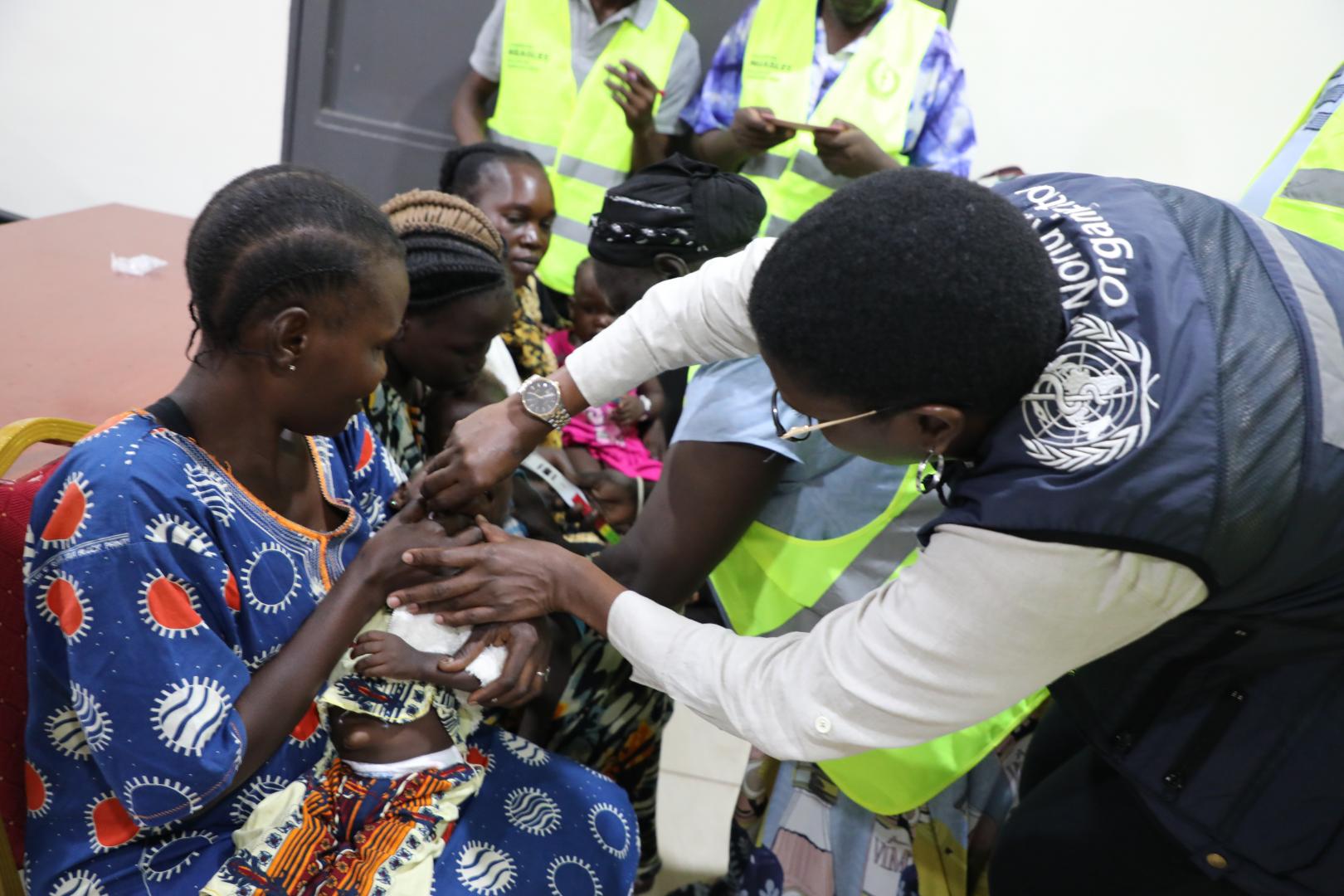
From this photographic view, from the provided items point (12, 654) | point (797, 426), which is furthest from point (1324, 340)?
point (12, 654)

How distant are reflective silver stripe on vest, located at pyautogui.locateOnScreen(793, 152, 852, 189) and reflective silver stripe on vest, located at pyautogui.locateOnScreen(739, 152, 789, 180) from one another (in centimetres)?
5

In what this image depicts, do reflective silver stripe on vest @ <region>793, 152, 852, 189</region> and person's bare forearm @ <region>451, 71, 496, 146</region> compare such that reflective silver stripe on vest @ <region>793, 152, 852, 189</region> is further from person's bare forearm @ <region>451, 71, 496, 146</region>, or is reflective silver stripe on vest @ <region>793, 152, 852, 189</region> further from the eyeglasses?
the eyeglasses

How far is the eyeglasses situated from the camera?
1135mm

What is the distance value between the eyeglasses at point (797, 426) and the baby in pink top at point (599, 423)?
1091mm

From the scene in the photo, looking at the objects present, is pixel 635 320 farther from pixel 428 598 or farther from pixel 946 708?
pixel 946 708

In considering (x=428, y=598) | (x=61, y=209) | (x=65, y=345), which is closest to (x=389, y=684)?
(x=428, y=598)

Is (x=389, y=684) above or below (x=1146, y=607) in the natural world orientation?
below

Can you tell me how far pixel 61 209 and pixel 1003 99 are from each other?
435 cm

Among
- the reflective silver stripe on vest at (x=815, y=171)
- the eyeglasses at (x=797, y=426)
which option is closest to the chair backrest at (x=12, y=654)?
the eyeglasses at (x=797, y=426)

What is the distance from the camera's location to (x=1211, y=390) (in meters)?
0.97

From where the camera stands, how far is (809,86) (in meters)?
3.21

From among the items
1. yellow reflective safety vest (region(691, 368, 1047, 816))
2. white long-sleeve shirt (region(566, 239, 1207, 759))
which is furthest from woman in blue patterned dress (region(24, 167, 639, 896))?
yellow reflective safety vest (region(691, 368, 1047, 816))

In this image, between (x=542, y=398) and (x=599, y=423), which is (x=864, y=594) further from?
(x=599, y=423)

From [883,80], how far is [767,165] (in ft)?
1.49
